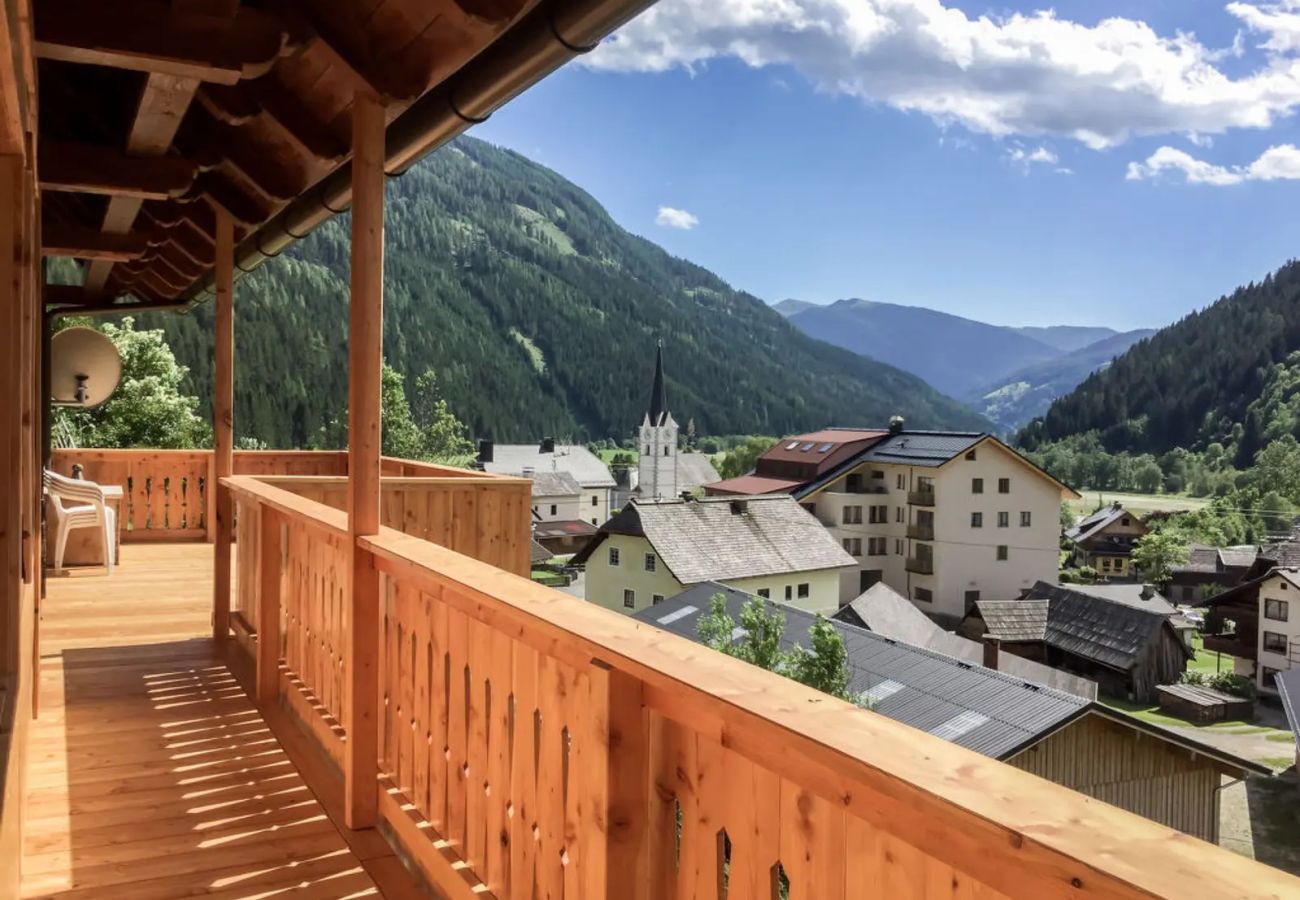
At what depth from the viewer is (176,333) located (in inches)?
1606

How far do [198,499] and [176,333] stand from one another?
35.6 m

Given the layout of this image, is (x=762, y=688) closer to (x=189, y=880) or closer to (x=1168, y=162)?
(x=189, y=880)

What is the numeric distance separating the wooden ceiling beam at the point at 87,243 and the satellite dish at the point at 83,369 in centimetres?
181

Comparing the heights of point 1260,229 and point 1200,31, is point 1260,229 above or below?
below

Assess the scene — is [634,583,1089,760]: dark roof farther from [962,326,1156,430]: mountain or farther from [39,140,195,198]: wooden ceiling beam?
[962,326,1156,430]: mountain

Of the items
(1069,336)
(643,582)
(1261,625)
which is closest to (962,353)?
(1069,336)

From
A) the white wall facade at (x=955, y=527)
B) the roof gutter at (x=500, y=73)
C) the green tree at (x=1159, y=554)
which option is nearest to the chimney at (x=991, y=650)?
the white wall facade at (x=955, y=527)

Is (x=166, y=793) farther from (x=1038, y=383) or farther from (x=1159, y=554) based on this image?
(x=1038, y=383)

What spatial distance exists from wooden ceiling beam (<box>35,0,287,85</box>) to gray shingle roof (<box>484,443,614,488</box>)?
156ft

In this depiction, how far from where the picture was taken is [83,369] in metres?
7.31

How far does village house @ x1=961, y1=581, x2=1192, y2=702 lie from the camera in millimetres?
20531

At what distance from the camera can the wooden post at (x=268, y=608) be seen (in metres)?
4.34

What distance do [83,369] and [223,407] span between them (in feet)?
8.51

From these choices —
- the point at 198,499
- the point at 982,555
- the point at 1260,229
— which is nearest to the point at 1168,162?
the point at 1260,229
